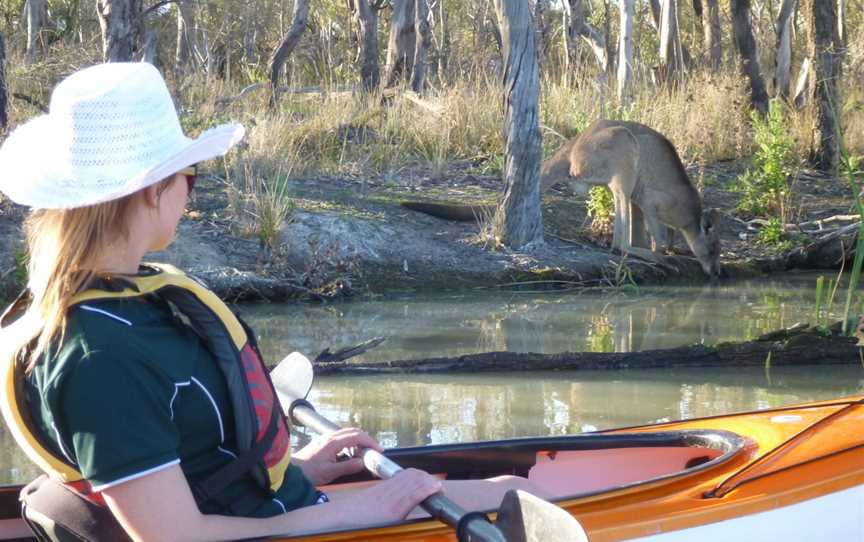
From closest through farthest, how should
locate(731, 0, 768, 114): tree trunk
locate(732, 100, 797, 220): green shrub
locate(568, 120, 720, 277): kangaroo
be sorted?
locate(568, 120, 720, 277): kangaroo → locate(732, 100, 797, 220): green shrub → locate(731, 0, 768, 114): tree trunk

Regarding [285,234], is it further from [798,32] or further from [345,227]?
[798,32]

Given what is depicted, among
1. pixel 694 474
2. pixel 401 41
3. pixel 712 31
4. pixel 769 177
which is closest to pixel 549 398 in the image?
pixel 694 474

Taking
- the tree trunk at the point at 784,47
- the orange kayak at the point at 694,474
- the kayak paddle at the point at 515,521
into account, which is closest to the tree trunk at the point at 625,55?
the tree trunk at the point at 784,47

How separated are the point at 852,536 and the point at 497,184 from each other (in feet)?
32.3

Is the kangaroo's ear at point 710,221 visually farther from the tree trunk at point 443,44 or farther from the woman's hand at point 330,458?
the tree trunk at point 443,44

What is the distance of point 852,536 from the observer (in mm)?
3408

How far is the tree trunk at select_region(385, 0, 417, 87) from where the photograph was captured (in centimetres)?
1783

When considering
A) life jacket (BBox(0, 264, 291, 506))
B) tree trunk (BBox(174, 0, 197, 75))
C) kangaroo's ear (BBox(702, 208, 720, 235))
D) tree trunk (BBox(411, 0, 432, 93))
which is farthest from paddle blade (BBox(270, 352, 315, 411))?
tree trunk (BBox(174, 0, 197, 75))

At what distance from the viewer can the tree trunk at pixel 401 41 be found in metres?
17.8

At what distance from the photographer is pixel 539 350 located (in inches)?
314

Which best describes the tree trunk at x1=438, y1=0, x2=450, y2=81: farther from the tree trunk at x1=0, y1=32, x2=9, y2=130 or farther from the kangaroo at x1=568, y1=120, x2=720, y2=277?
the tree trunk at x1=0, y1=32, x2=9, y2=130

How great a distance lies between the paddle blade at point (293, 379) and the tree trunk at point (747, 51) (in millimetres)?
13606

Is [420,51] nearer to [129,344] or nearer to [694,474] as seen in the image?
[694,474]

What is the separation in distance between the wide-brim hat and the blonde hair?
0.15 ft
